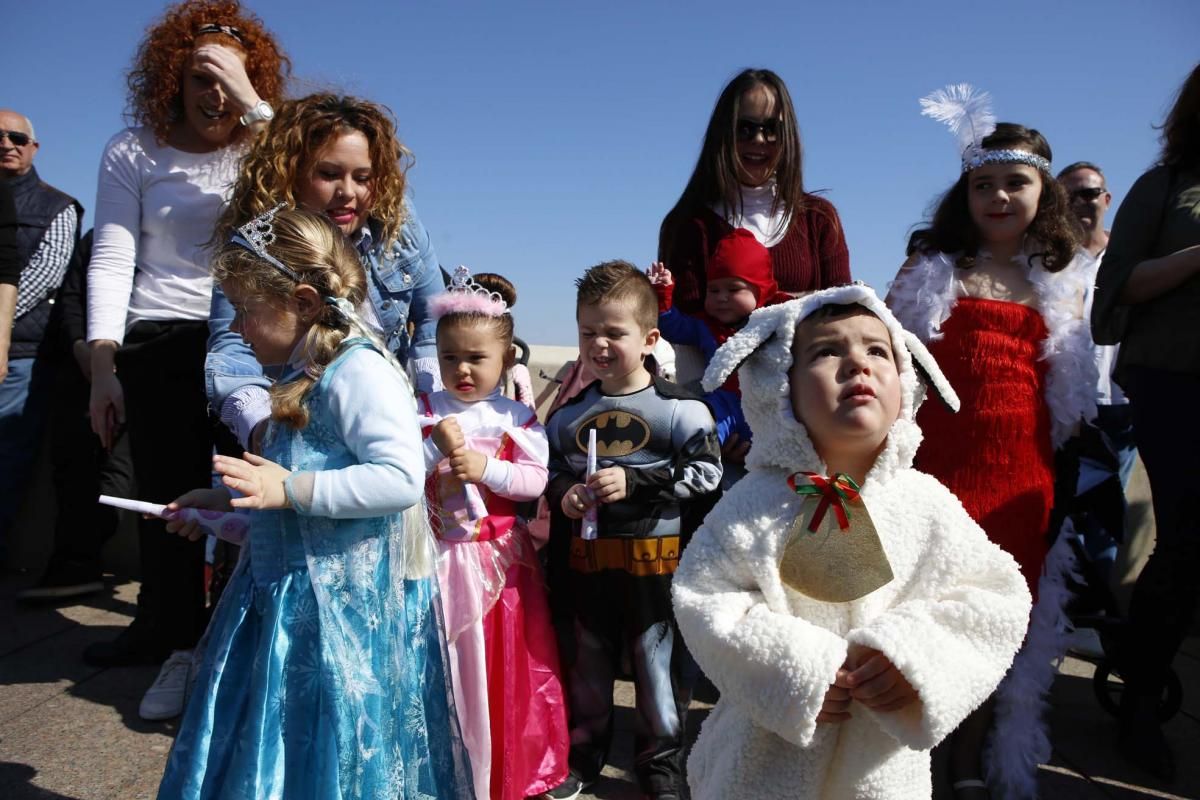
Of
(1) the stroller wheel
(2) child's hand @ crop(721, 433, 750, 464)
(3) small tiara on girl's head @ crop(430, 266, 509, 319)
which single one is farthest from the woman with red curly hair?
(1) the stroller wheel

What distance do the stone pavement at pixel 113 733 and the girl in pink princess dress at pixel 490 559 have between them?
327 mm

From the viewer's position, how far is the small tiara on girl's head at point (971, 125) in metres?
2.77

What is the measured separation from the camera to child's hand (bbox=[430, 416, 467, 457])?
255 cm

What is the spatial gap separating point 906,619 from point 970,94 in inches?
83.2

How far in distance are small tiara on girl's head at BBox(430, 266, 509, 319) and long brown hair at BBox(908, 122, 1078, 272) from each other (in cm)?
141

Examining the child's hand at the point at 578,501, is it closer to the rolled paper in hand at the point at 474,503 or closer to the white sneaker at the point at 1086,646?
the rolled paper in hand at the point at 474,503

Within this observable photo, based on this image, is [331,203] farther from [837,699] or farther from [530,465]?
[837,699]

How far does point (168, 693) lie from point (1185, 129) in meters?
3.90

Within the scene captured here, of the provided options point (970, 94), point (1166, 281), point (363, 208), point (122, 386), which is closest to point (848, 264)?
point (970, 94)

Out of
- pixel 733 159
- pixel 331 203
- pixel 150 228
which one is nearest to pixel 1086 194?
pixel 733 159

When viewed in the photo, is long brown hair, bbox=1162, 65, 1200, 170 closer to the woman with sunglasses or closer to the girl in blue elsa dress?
the woman with sunglasses

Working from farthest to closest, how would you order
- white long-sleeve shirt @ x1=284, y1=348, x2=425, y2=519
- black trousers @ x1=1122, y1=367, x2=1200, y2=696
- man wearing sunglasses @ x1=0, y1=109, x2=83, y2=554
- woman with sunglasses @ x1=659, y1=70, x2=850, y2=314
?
1. man wearing sunglasses @ x1=0, y1=109, x2=83, y2=554
2. woman with sunglasses @ x1=659, y1=70, x2=850, y2=314
3. black trousers @ x1=1122, y1=367, x2=1200, y2=696
4. white long-sleeve shirt @ x1=284, y1=348, x2=425, y2=519

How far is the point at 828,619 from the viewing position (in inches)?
63.9

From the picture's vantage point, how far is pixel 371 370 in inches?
79.1
